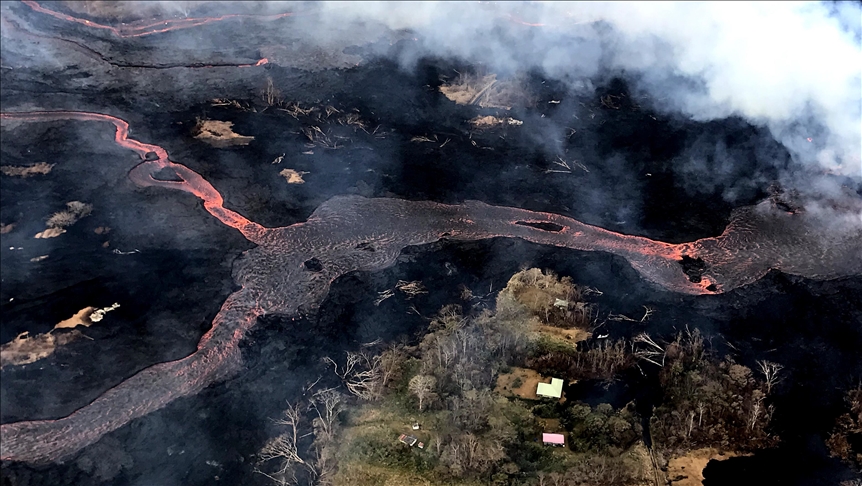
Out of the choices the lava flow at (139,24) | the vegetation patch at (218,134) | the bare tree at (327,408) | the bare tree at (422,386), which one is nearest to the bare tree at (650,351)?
the bare tree at (422,386)

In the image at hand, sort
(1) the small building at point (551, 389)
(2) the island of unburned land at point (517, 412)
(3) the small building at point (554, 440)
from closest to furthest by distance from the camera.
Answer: (2) the island of unburned land at point (517, 412) → (3) the small building at point (554, 440) → (1) the small building at point (551, 389)

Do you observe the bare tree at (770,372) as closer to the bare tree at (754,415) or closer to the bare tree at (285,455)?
the bare tree at (754,415)

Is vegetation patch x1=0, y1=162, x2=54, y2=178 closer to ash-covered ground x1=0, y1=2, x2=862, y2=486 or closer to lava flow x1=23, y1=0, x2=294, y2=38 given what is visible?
ash-covered ground x1=0, y1=2, x2=862, y2=486

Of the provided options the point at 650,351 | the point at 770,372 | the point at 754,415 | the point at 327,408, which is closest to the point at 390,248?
the point at 327,408

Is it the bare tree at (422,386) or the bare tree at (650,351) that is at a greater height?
the bare tree at (650,351)

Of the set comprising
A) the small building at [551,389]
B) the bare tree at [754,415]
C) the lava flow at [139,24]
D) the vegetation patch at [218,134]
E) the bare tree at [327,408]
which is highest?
the lava flow at [139,24]

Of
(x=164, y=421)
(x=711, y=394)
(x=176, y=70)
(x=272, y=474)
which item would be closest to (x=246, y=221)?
(x=164, y=421)
